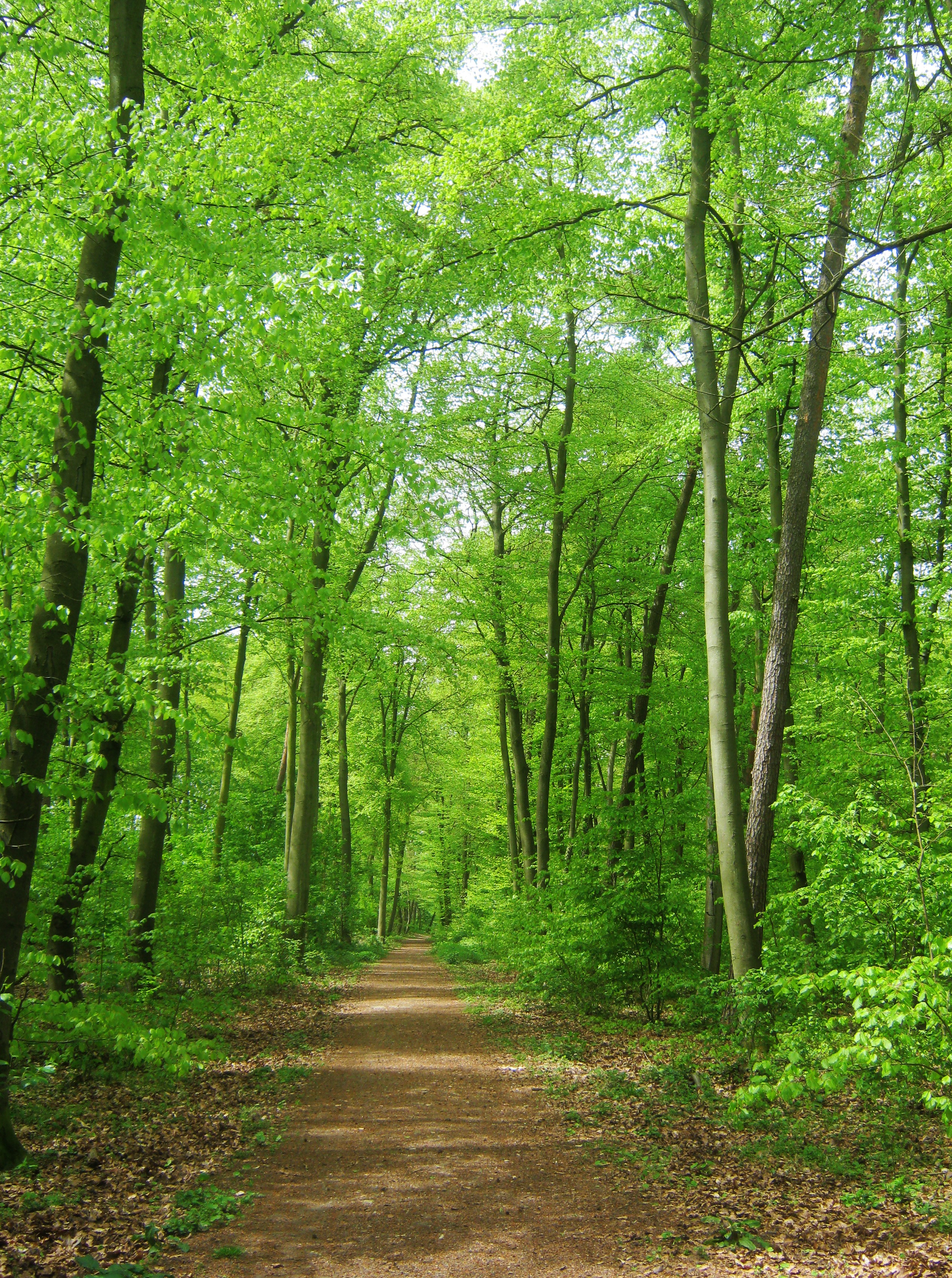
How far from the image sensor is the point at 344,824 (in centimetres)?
2380

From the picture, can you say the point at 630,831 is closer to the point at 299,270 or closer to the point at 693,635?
the point at 693,635

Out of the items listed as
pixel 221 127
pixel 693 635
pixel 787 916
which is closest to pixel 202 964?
pixel 787 916

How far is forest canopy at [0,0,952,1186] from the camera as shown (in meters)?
5.16

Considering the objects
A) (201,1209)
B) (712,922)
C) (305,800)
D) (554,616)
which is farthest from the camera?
(554,616)

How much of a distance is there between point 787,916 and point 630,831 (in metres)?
4.96

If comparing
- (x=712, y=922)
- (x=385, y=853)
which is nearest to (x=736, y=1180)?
(x=712, y=922)

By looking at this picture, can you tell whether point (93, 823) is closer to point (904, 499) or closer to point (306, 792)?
point (306, 792)

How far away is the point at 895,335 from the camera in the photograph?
12.9 meters

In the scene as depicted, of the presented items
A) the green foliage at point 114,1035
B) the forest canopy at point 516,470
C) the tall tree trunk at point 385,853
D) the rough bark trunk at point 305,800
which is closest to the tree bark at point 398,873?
the tall tree trunk at point 385,853

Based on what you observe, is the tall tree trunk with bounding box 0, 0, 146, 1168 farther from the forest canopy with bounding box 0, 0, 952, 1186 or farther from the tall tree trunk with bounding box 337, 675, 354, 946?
the tall tree trunk with bounding box 337, 675, 354, 946

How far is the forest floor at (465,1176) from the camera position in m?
4.40

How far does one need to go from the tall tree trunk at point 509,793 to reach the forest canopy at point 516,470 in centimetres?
69

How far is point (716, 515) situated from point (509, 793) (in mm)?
14073

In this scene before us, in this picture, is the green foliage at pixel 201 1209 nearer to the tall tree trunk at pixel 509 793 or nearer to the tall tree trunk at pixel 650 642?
the tall tree trunk at pixel 650 642
